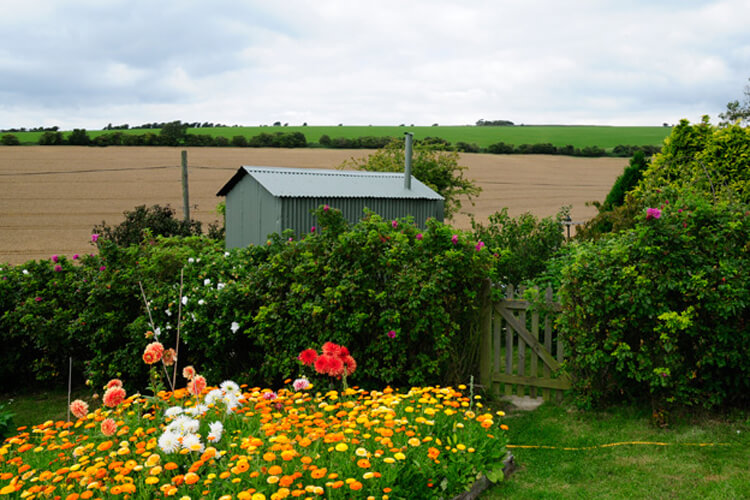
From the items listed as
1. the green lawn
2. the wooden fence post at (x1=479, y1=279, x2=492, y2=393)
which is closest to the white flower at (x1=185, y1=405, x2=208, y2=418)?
the green lawn

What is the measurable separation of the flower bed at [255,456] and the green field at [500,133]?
45308 mm

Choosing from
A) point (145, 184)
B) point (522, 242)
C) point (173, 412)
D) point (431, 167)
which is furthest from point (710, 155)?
point (145, 184)

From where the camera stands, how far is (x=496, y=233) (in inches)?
366

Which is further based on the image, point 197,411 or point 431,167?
point 431,167

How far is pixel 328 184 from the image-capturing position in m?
14.4

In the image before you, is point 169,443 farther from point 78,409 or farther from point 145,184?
point 145,184

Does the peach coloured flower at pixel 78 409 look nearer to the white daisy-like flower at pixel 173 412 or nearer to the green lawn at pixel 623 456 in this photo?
the white daisy-like flower at pixel 173 412

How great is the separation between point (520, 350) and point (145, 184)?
3068cm

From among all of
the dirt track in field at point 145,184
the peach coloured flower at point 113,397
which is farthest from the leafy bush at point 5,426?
the dirt track in field at point 145,184

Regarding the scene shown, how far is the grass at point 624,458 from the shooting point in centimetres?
391

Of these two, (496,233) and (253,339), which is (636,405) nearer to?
(253,339)

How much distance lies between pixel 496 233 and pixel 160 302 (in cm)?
512

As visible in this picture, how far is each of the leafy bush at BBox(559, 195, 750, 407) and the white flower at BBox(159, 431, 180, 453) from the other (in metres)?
3.38

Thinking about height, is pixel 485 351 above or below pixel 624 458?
above
